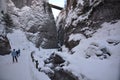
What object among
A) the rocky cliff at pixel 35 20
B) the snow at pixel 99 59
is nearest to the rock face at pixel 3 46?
the snow at pixel 99 59

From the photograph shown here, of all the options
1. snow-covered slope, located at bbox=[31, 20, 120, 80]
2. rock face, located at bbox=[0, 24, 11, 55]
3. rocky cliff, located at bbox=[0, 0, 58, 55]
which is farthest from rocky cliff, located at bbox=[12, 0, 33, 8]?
rock face, located at bbox=[0, 24, 11, 55]

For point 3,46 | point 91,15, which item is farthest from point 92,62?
point 91,15

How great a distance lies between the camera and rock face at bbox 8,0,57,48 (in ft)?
55.9

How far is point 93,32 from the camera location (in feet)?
27.6

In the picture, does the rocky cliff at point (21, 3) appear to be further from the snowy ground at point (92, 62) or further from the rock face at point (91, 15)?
the snowy ground at point (92, 62)

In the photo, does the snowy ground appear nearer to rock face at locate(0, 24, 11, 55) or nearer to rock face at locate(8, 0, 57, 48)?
rock face at locate(0, 24, 11, 55)

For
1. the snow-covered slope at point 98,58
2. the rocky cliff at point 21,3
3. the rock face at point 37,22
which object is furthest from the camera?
the rocky cliff at point 21,3

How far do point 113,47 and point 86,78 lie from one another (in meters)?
1.45

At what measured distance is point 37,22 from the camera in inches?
728

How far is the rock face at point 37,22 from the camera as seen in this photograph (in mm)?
17031

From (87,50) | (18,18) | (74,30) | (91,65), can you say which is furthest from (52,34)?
(91,65)

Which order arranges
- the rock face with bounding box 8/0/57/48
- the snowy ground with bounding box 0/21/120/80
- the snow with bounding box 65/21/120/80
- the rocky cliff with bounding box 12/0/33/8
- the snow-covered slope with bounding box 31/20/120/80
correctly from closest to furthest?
the snowy ground with bounding box 0/21/120/80 → the snow with bounding box 65/21/120/80 → the snow-covered slope with bounding box 31/20/120/80 → the rock face with bounding box 8/0/57/48 → the rocky cliff with bounding box 12/0/33/8

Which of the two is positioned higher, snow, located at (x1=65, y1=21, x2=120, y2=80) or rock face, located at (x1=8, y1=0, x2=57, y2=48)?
rock face, located at (x1=8, y1=0, x2=57, y2=48)

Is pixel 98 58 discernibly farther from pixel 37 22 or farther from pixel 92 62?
pixel 37 22
